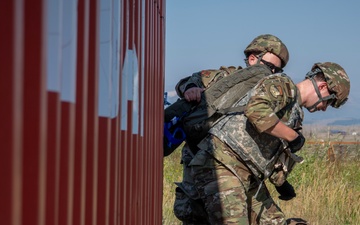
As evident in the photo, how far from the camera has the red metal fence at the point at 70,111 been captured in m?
1.56

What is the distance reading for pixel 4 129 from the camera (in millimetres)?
1517

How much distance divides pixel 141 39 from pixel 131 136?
72 centimetres

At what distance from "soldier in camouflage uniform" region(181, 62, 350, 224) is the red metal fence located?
2.15 m

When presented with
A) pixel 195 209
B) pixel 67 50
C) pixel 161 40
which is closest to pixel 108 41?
pixel 67 50

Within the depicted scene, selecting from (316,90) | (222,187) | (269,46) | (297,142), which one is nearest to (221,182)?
(222,187)

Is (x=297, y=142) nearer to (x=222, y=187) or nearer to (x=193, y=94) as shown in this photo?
(x=222, y=187)

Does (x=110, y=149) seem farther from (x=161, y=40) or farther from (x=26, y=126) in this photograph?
(x=161, y=40)

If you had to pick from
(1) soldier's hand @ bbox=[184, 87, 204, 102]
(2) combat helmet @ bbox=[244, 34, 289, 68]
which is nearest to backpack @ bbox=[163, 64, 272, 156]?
(1) soldier's hand @ bbox=[184, 87, 204, 102]

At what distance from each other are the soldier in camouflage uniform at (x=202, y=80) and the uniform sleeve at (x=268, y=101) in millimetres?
718

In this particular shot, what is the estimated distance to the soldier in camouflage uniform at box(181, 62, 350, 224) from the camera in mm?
6137

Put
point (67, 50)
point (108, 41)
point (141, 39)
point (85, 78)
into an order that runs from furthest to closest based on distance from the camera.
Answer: point (141, 39)
point (108, 41)
point (85, 78)
point (67, 50)

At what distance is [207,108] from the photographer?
6.69 metres

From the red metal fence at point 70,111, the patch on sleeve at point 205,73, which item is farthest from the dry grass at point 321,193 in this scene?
the red metal fence at point 70,111

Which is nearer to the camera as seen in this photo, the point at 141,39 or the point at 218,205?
the point at 141,39
